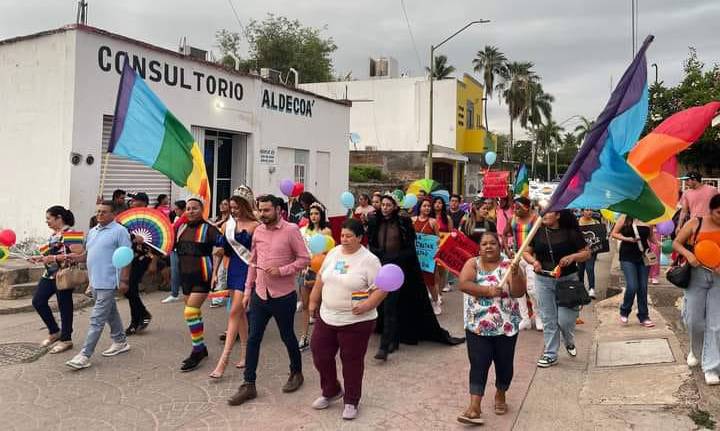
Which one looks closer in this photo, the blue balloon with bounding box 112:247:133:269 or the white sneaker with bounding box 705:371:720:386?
the white sneaker with bounding box 705:371:720:386

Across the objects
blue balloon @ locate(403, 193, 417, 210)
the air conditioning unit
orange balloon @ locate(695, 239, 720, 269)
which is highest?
the air conditioning unit

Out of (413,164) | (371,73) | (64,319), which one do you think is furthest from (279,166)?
(371,73)

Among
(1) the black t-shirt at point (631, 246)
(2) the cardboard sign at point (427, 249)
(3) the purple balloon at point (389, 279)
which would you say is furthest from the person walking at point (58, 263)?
(1) the black t-shirt at point (631, 246)

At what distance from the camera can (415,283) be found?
21.5 feet

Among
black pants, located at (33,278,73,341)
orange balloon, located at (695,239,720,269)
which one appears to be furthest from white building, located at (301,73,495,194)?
orange balloon, located at (695,239,720,269)

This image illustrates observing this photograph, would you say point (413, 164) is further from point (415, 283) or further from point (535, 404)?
point (535, 404)

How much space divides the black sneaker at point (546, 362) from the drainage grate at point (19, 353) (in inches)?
199

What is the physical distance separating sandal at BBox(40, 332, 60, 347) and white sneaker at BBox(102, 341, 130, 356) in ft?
2.36

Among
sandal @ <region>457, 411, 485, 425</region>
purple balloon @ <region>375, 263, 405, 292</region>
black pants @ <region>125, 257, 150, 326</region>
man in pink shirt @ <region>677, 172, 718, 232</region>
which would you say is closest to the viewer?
purple balloon @ <region>375, 263, 405, 292</region>

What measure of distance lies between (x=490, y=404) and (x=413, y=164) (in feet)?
85.1

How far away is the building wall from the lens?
32.1 feet

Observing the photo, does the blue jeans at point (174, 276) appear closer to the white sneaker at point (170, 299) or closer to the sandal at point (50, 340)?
the white sneaker at point (170, 299)

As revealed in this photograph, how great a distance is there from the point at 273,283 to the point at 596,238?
3722 millimetres

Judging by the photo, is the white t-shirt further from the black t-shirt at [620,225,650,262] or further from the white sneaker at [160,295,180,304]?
the white sneaker at [160,295,180,304]
